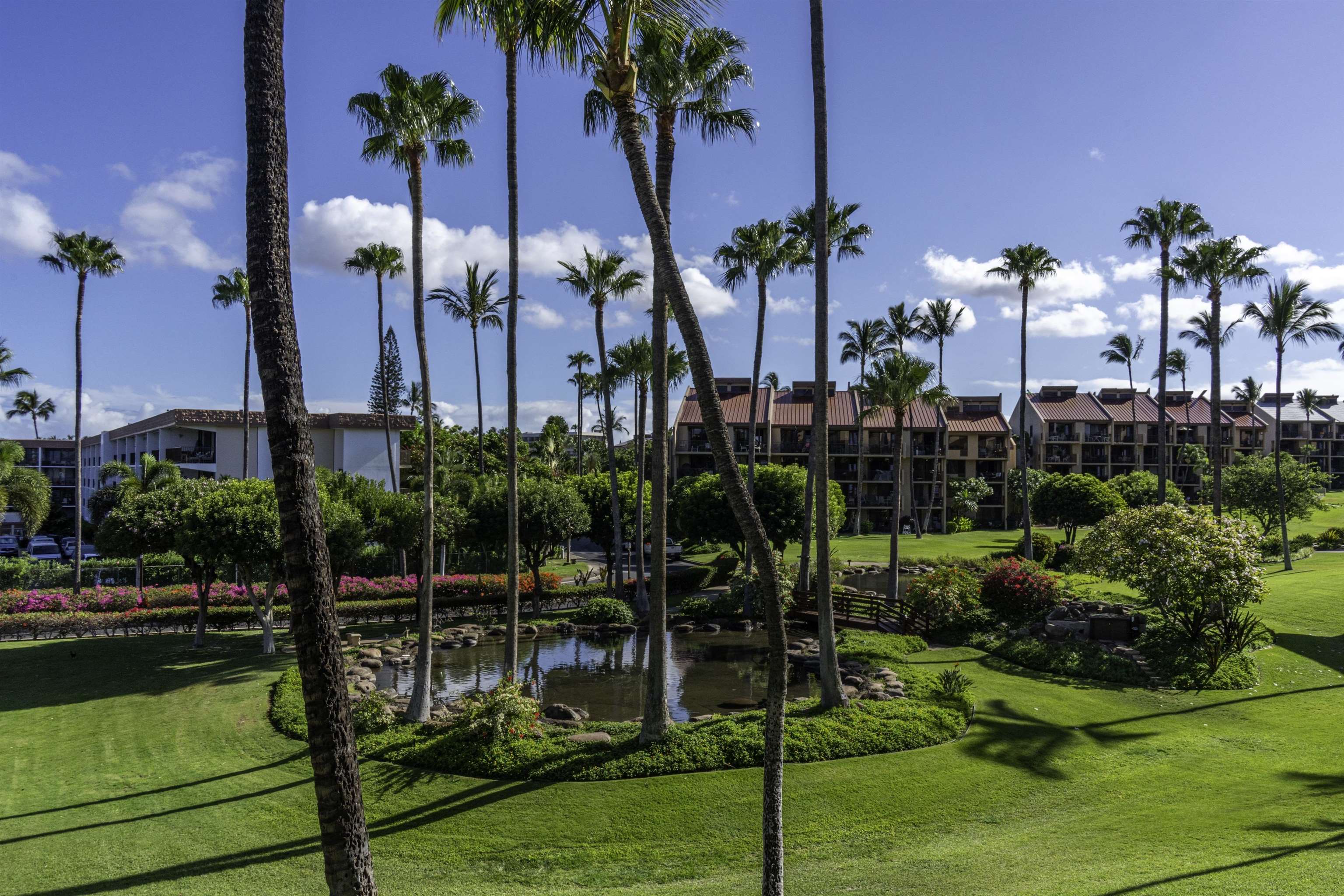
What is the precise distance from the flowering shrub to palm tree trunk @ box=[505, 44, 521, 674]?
15.6 metres

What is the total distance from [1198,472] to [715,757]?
65.6 meters

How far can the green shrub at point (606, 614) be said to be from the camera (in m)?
27.1

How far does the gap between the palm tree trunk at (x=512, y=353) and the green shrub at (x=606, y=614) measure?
36.5 ft

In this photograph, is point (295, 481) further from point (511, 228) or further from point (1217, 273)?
point (1217, 273)

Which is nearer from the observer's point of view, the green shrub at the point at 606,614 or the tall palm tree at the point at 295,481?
the tall palm tree at the point at 295,481

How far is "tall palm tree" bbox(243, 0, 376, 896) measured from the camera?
5.54 meters

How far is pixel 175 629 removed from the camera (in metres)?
25.7

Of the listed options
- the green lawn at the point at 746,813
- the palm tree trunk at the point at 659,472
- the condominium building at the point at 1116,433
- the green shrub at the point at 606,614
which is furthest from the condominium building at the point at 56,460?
the condominium building at the point at 1116,433

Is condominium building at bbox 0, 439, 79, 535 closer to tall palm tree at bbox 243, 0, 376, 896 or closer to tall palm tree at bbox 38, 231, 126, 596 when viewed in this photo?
tall palm tree at bbox 38, 231, 126, 596

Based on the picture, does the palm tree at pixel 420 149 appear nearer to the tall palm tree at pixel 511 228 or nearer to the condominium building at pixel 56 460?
the tall palm tree at pixel 511 228

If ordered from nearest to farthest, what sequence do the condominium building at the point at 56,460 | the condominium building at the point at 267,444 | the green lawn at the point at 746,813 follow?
1. the green lawn at the point at 746,813
2. the condominium building at the point at 267,444
3. the condominium building at the point at 56,460

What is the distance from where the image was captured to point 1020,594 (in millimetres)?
23531

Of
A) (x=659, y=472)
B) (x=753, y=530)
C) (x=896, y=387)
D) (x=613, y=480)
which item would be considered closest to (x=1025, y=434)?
(x=896, y=387)

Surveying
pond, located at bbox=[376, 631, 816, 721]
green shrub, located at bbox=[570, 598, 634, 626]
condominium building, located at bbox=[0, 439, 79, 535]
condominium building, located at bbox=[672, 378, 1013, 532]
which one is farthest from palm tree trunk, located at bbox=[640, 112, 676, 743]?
condominium building, located at bbox=[0, 439, 79, 535]
